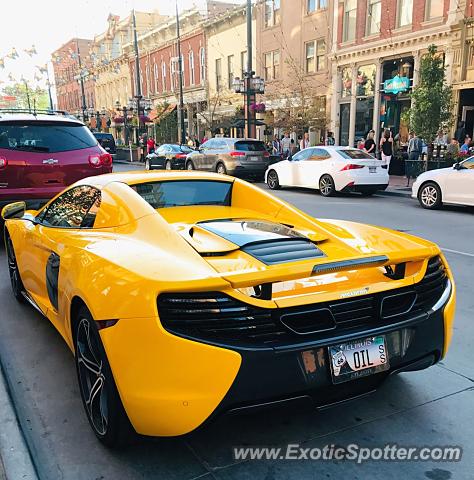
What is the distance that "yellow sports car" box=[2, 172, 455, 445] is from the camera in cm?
215

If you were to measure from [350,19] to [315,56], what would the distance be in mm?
3133

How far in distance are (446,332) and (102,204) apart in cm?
228

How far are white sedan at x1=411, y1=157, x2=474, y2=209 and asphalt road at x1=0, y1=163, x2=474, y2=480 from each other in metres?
7.32

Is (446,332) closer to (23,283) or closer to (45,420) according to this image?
(45,420)

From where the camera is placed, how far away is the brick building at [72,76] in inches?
2692

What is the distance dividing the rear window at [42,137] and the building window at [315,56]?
72.8 feet

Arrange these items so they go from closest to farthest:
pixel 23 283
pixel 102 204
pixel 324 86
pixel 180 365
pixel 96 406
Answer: pixel 180 365, pixel 96 406, pixel 102 204, pixel 23 283, pixel 324 86

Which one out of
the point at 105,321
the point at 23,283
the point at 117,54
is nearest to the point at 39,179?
the point at 23,283

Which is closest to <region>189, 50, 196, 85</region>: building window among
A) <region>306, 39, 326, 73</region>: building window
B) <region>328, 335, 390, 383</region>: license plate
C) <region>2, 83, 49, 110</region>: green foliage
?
<region>306, 39, 326, 73</region>: building window

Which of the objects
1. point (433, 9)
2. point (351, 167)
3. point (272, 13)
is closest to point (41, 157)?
point (351, 167)

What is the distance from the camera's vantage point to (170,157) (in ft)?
77.9

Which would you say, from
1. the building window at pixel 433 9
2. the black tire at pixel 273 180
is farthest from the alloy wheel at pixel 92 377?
the building window at pixel 433 9

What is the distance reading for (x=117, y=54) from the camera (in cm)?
5909

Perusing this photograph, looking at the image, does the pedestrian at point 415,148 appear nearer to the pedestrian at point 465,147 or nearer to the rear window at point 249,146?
the pedestrian at point 465,147
